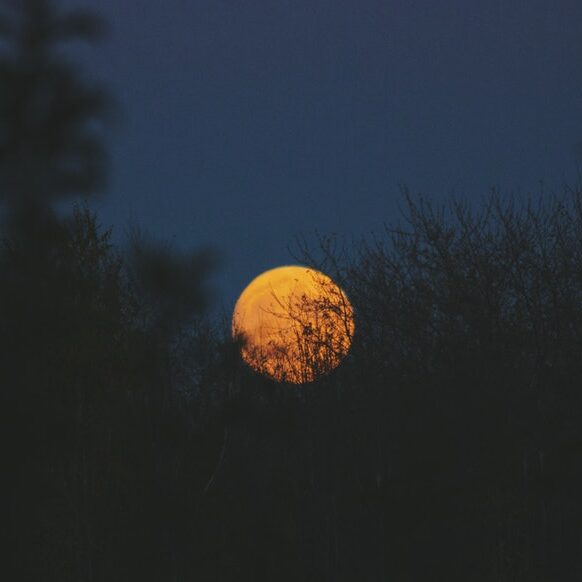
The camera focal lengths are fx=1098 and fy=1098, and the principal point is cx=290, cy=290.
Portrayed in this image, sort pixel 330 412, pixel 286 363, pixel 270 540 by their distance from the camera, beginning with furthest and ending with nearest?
pixel 286 363, pixel 330 412, pixel 270 540

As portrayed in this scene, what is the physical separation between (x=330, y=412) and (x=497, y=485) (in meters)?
4.50

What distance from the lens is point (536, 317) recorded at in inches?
758

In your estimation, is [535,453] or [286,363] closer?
[535,453]

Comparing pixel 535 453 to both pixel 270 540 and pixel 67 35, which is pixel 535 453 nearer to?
pixel 270 540

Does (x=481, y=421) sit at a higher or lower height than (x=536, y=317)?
lower

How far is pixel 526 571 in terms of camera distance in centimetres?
1142

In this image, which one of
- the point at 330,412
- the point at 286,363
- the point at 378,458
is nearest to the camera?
the point at 378,458

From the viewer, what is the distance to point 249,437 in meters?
15.1

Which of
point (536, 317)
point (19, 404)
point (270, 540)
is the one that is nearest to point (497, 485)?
point (270, 540)

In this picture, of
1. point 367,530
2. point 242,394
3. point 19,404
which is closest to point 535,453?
point 367,530

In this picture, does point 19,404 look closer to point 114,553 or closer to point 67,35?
point 114,553

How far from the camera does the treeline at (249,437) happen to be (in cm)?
1148

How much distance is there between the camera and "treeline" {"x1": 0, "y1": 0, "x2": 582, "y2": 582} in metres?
11.5

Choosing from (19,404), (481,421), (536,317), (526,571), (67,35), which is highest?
(67,35)
